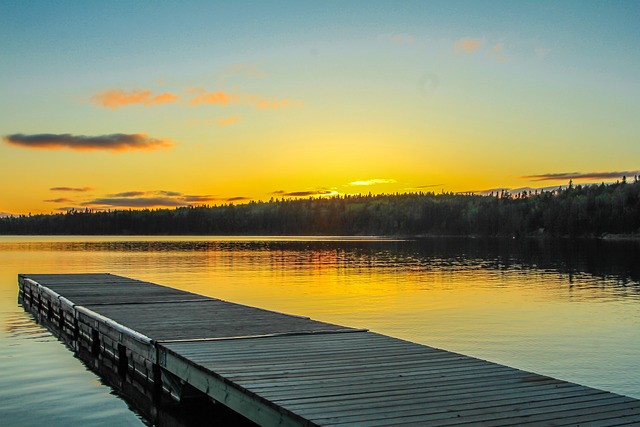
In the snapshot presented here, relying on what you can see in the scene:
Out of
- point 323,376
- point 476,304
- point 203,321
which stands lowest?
point 476,304

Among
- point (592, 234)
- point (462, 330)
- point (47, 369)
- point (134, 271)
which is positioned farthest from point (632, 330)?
point (592, 234)

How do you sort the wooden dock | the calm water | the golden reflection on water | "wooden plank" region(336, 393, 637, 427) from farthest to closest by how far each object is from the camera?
1. the golden reflection on water
2. the calm water
3. the wooden dock
4. "wooden plank" region(336, 393, 637, 427)

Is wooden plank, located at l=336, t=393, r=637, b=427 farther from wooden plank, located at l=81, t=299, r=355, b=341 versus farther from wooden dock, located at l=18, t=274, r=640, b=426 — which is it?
wooden plank, located at l=81, t=299, r=355, b=341

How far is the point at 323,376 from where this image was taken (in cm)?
1005

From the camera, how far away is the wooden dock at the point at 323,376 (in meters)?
8.13

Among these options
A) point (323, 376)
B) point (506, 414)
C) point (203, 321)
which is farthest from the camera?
point (203, 321)

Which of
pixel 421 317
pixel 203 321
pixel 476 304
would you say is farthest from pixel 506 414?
pixel 476 304

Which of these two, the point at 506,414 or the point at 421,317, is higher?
the point at 506,414

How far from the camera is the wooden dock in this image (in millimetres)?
8133

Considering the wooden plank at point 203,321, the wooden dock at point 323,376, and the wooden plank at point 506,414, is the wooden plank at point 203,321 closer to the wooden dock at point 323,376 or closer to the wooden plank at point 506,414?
the wooden dock at point 323,376

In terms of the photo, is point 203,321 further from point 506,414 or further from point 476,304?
point 476,304

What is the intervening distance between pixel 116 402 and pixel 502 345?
38.1ft

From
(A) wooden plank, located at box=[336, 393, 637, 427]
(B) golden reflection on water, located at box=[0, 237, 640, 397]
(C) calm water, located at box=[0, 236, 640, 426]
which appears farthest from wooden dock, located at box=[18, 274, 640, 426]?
(B) golden reflection on water, located at box=[0, 237, 640, 397]

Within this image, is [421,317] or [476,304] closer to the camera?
[421,317]
